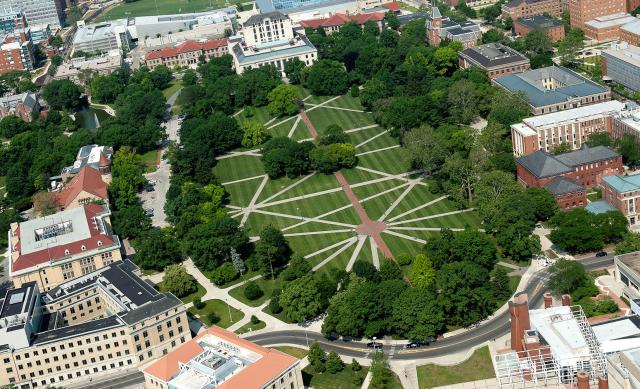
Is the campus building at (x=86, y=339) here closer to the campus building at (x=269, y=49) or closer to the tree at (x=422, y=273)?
the tree at (x=422, y=273)

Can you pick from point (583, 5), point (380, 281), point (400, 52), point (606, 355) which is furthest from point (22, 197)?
point (583, 5)

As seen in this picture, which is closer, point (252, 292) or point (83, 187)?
point (252, 292)

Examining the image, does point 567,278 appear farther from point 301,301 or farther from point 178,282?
point 178,282

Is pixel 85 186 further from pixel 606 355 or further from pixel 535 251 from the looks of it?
pixel 606 355

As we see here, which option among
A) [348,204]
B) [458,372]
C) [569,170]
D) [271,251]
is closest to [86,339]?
[271,251]

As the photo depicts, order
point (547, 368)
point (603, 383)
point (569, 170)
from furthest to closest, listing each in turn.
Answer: point (569, 170) → point (547, 368) → point (603, 383)

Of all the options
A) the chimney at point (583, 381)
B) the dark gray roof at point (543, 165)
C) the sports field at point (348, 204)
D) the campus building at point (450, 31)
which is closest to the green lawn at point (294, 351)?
the sports field at point (348, 204)

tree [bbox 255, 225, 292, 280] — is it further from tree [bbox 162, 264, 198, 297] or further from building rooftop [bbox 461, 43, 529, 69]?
building rooftop [bbox 461, 43, 529, 69]
